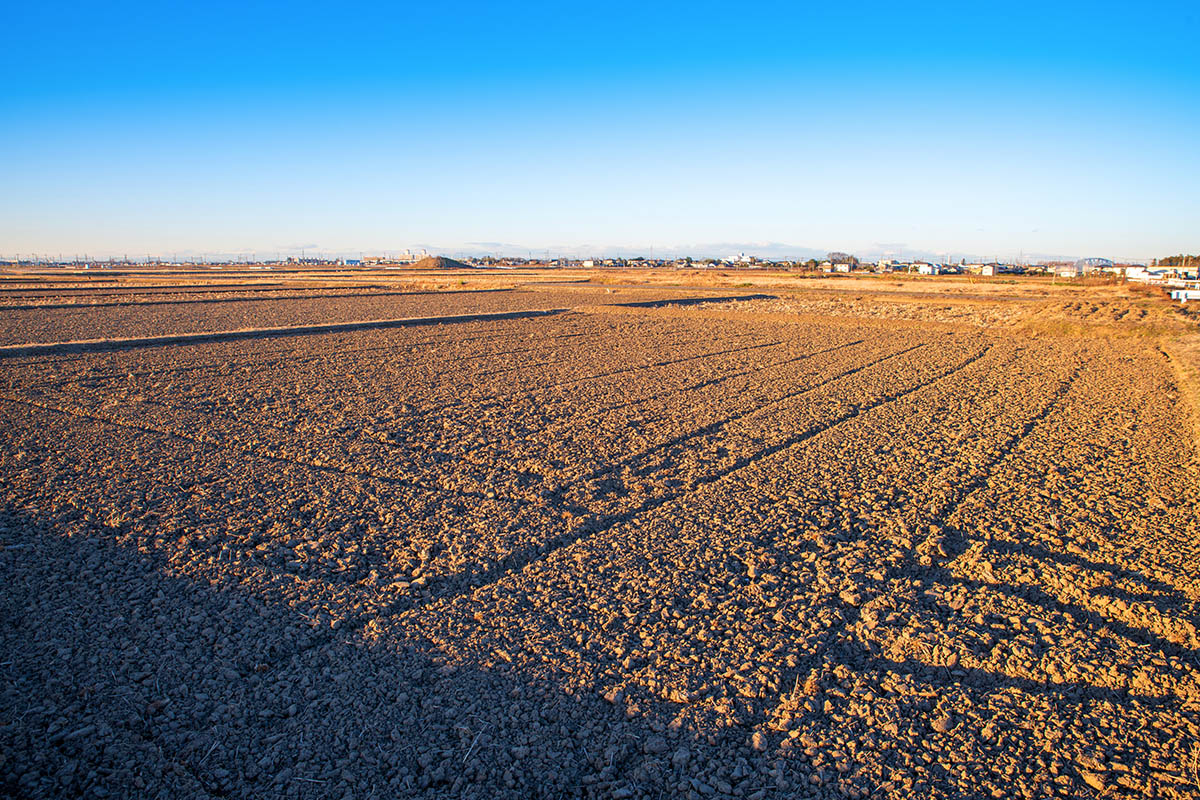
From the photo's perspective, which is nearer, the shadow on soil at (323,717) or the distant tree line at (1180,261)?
the shadow on soil at (323,717)

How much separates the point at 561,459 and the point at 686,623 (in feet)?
10.7

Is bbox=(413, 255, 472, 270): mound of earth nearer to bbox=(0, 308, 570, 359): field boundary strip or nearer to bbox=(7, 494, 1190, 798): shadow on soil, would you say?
bbox=(0, 308, 570, 359): field boundary strip

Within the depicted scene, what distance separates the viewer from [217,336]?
16.4 m

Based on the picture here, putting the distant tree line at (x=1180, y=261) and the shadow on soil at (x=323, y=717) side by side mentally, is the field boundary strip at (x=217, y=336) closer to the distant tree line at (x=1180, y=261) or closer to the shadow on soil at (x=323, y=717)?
the shadow on soil at (x=323, y=717)

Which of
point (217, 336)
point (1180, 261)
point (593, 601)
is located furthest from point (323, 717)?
point (1180, 261)

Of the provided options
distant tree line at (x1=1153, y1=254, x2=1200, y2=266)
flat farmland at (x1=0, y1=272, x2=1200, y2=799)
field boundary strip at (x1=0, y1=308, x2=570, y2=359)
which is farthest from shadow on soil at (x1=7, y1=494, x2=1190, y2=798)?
distant tree line at (x1=1153, y1=254, x2=1200, y2=266)

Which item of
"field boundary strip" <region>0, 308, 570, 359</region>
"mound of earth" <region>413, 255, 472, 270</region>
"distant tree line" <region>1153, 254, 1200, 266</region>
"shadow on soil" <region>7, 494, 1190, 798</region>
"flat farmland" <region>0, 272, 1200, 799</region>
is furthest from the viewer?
"mound of earth" <region>413, 255, 472, 270</region>

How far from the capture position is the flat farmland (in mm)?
2852

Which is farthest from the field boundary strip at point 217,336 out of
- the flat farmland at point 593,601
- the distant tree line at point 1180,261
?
the distant tree line at point 1180,261

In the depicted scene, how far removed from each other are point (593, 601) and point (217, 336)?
15.5 metres

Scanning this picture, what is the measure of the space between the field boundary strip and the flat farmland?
5.75 metres

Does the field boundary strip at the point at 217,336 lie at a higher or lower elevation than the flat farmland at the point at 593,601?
higher

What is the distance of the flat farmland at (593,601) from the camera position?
2.85 m

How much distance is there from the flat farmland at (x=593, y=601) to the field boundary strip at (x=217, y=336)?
5.75 meters
